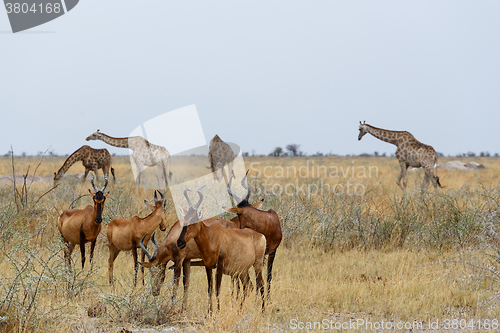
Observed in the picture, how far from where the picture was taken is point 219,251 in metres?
4.56

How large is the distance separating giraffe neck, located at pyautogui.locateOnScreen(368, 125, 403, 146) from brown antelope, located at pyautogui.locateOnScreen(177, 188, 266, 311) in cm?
1500

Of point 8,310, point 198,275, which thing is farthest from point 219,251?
point 198,275

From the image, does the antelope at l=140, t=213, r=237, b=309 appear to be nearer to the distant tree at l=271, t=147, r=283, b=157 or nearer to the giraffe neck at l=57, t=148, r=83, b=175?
the giraffe neck at l=57, t=148, r=83, b=175

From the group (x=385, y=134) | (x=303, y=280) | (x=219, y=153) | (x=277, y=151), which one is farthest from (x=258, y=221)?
(x=277, y=151)

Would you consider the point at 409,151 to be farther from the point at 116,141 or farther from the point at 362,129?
the point at 116,141

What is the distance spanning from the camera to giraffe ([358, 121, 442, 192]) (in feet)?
57.8

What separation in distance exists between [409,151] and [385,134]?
1.26m

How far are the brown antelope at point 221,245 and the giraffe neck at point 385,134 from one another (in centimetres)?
1500

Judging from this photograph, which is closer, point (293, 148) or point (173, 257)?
point (173, 257)

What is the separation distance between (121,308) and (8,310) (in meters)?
1.11

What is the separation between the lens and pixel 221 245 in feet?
15.0

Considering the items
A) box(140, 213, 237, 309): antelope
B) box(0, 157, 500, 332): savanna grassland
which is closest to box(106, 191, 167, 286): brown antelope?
box(0, 157, 500, 332): savanna grassland

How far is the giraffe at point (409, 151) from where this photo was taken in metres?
17.6

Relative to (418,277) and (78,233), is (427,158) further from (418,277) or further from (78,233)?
(78,233)
